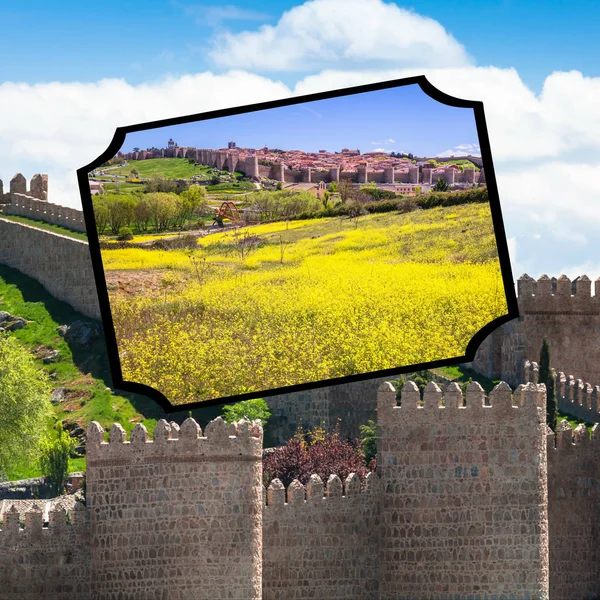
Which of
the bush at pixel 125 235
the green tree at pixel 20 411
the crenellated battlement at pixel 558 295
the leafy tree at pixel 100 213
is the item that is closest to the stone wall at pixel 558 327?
the crenellated battlement at pixel 558 295

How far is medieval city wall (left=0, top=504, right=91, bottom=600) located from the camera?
5734 centimetres

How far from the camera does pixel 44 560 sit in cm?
5744

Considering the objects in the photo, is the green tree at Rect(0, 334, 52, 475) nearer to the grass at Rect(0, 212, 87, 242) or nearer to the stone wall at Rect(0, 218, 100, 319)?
the stone wall at Rect(0, 218, 100, 319)

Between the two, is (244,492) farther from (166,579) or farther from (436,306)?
(436,306)

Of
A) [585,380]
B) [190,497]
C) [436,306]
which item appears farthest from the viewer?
[585,380]

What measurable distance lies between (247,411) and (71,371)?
5.91 metres

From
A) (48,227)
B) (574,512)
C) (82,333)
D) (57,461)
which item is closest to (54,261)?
(48,227)

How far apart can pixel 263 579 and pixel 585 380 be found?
17358 millimetres

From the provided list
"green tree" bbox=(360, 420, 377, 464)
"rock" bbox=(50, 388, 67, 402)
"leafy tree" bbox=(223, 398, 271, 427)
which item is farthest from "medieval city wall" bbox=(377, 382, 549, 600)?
"rock" bbox=(50, 388, 67, 402)

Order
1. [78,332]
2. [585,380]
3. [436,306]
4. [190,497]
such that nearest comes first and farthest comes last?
[190,497] < [436,306] < [585,380] < [78,332]

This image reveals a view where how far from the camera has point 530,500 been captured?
58.1 m

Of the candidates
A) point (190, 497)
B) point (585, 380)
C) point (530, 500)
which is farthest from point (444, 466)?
point (585, 380)

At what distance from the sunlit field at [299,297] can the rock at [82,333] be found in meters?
17.1

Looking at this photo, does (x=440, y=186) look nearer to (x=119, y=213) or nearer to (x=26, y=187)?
(x=119, y=213)
